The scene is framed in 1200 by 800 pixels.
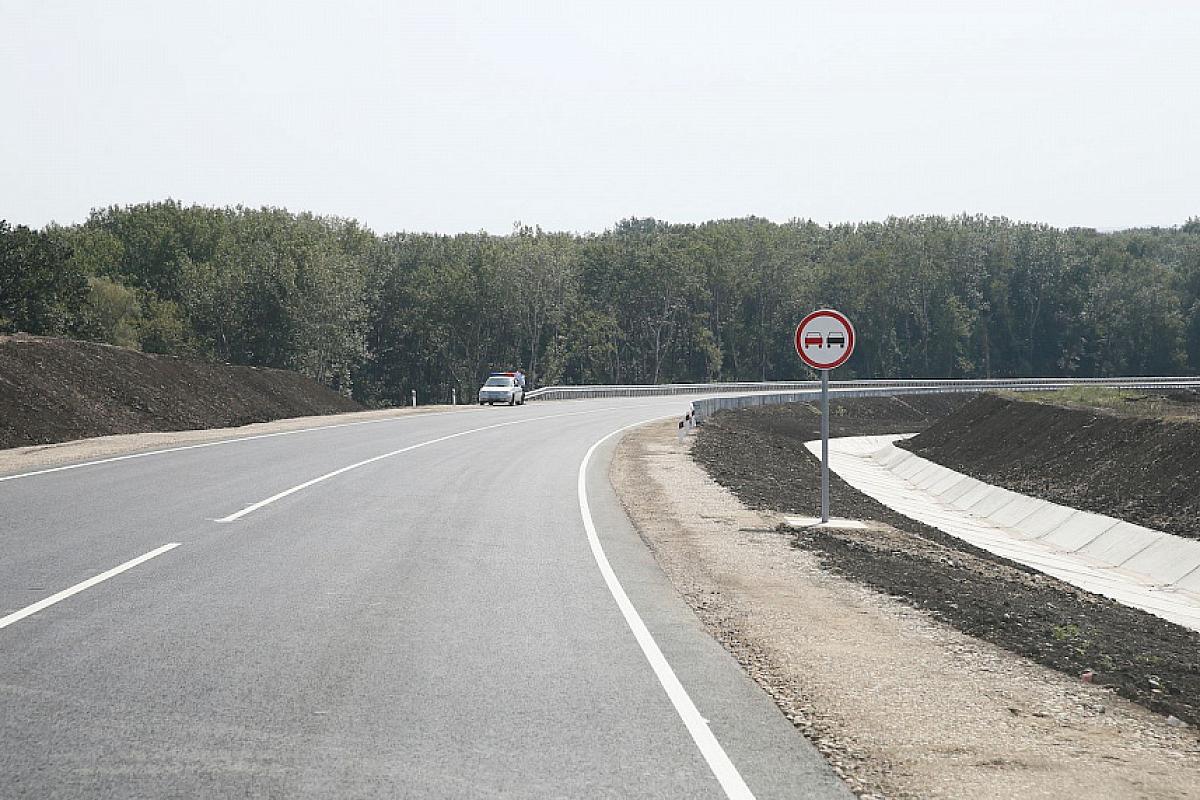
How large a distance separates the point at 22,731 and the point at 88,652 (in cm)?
171

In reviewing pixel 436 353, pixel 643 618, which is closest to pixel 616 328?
pixel 436 353

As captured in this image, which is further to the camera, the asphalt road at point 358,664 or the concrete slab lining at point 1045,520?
the concrete slab lining at point 1045,520

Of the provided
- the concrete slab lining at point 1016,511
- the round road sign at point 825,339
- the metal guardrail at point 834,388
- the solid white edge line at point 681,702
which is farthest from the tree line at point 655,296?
the solid white edge line at point 681,702

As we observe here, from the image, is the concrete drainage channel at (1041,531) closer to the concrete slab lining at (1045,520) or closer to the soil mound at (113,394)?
the concrete slab lining at (1045,520)

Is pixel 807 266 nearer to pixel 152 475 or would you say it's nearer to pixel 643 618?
pixel 152 475

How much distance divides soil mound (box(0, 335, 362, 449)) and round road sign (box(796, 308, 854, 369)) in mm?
21207

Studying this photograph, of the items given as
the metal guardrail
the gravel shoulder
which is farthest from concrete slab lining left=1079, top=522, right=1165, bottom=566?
the metal guardrail

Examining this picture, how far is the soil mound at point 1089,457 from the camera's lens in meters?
24.7

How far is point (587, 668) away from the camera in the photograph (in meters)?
7.27

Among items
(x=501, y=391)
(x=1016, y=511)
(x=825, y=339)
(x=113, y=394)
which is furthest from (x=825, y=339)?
(x=501, y=391)

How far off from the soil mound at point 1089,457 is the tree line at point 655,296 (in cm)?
5765

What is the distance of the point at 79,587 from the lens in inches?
374

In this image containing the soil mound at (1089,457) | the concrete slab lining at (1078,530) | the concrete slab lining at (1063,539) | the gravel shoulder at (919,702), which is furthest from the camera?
the concrete slab lining at (1078,530)

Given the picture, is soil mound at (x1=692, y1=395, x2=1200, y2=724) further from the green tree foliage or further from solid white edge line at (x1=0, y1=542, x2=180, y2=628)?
the green tree foliage
